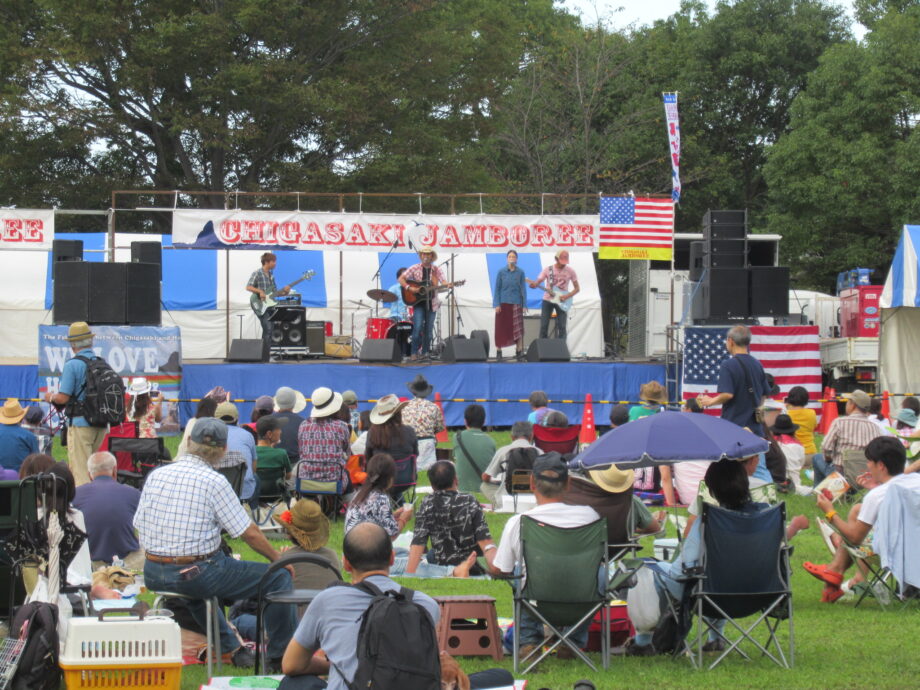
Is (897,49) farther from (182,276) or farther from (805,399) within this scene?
(805,399)

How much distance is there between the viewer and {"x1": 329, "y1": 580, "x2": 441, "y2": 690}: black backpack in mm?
4289

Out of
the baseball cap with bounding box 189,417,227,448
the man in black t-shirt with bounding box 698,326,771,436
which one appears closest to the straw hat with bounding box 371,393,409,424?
the man in black t-shirt with bounding box 698,326,771,436

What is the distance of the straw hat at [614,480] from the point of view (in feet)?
26.4

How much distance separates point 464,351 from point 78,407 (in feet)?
28.3

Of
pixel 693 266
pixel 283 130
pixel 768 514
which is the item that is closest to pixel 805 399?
pixel 693 266

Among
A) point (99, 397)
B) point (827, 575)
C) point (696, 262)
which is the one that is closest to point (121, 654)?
point (827, 575)

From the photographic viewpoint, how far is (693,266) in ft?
62.4

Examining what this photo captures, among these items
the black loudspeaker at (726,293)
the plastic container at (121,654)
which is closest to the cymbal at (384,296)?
the black loudspeaker at (726,293)

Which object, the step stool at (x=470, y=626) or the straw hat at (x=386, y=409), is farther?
the straw hat at (x=386, y=409)

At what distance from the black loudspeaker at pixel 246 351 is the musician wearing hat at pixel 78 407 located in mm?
7418

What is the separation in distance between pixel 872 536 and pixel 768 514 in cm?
167

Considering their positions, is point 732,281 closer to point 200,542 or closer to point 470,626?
point 470,626

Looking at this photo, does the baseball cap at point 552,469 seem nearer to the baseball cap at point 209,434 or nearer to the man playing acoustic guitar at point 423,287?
the baseball cap at point 209,434

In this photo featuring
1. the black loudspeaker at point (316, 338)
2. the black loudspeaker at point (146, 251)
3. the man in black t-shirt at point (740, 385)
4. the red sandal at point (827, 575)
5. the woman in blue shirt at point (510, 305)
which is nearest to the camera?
the red sandal at point (827, 575)
